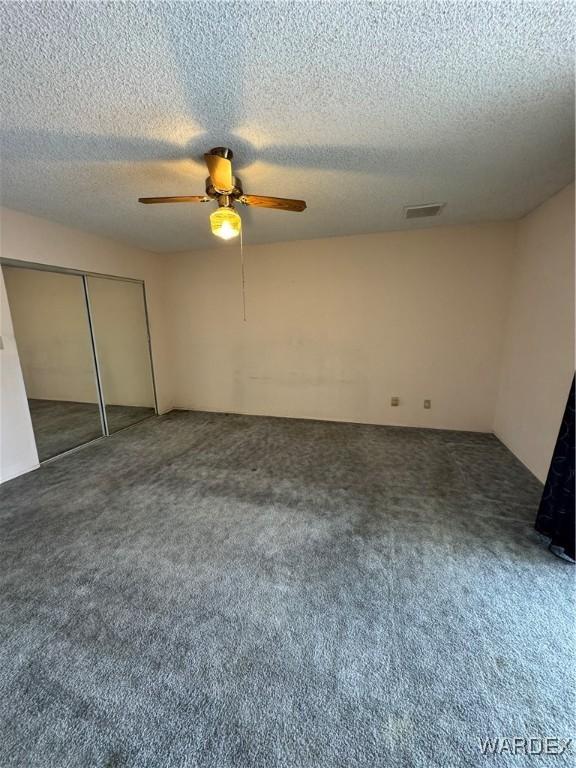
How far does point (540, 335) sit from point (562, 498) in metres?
1.55

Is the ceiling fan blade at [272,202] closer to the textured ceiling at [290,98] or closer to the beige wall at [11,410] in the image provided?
the textured ceiling at [290,98]

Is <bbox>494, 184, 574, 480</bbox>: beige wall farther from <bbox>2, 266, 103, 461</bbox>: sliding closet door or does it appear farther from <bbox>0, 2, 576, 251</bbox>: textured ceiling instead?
<bbox>2, 266, 103, 461</bbox>: sliding closet door

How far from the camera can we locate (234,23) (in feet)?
3.51

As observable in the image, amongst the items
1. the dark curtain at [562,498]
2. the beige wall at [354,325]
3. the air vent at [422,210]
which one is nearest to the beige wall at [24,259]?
the beige wall at [354,325]

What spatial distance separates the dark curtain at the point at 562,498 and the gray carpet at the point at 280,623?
116 mm

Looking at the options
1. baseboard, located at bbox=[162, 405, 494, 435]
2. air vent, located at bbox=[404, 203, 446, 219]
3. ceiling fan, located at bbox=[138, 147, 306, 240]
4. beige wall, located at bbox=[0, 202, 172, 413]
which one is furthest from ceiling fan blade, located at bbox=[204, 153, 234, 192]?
baseboard, located at bbox=[162, 405, 494, 435]

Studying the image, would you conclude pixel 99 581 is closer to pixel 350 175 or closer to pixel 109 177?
pixel 109 177

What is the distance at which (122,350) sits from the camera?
4.27m

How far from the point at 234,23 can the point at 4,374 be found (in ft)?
10.2

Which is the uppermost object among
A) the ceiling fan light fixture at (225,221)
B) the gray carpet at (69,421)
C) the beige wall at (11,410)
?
the ceiling fan light fixture at (225,221)

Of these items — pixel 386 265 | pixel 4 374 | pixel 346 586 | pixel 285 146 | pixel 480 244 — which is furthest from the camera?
pixel 386 265

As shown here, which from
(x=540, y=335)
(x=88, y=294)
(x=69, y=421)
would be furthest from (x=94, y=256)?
(x=540, y=335)

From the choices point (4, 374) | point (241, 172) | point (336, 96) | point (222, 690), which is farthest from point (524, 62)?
point (4, 374)

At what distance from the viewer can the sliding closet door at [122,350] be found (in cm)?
378
